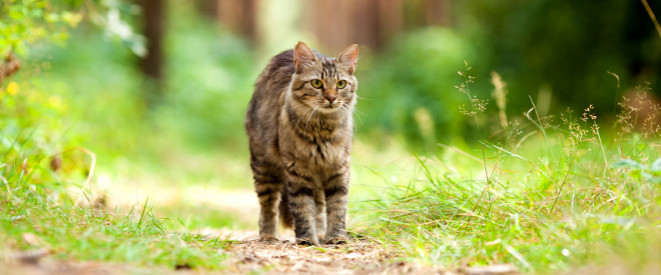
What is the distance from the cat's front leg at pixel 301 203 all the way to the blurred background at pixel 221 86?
546 millimetres

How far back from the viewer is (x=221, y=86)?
664 inches

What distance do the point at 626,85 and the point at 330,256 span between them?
683 cm

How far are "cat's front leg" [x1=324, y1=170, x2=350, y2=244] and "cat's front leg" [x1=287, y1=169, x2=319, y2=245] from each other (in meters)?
0.12

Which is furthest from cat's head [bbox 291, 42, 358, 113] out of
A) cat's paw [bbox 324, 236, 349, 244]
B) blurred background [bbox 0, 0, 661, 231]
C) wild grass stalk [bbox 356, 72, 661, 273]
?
cat's paw [bbox 324, 236, 349, 244]

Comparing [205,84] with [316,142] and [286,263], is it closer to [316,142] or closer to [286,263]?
[316,142]

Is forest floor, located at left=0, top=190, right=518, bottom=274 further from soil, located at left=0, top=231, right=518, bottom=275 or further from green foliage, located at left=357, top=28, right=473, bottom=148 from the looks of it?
green foliage, located at left=357, top=28, right=473, bottom=148

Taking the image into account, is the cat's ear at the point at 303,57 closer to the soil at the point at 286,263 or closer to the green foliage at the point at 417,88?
the soil at the point at 286,263

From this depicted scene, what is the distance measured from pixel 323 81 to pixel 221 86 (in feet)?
43.3

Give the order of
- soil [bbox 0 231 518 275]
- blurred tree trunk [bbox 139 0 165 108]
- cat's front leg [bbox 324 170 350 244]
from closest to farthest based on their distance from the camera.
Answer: soil [bbox 0 231 518 275]
cat's front leg [bbox 324 170 350 244]
blurred tree trunk [bbox 139 0 165 108]

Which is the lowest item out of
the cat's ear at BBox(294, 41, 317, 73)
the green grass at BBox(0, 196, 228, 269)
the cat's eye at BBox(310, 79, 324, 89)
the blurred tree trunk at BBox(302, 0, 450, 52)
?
the green grass at BBox(0, 196, 228, 269)

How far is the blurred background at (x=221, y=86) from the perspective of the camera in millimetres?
5387

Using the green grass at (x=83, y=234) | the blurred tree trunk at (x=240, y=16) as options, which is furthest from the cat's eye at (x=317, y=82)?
the blurred tree trunk at (x=240, y=16)

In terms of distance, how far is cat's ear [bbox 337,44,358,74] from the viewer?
4292mm

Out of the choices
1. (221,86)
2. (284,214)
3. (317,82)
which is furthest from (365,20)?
(317,82)
